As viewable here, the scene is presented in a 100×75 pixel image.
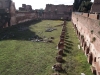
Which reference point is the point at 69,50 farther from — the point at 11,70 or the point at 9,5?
the point at 9,5

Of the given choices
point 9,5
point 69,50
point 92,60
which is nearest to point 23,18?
point 9,5

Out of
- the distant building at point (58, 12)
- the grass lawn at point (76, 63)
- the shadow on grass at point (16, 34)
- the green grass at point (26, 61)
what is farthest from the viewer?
the distant building at point (58, 12)

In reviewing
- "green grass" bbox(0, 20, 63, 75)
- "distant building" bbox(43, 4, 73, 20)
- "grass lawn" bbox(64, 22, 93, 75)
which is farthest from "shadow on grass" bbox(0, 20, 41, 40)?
"distant building" bbox(43, 4, 73, 20)

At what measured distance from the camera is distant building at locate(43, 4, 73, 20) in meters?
59.5

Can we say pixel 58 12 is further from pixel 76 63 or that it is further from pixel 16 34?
pixel 76 63

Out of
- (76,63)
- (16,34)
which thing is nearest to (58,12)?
(16,34)

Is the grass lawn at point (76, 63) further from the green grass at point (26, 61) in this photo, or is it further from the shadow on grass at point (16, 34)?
the shadow on grass at point (16, 34)

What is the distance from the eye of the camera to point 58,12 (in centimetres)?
6119

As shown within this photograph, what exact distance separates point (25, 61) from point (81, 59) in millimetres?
3702

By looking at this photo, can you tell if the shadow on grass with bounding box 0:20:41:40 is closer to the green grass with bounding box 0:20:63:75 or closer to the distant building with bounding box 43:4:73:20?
the green grass with bounding box 0:20:63:75

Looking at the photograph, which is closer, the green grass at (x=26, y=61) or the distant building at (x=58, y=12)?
the green grass at (x=26, y=61)

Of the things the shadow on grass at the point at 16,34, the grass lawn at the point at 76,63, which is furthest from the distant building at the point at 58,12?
the grass lawn at the point at 76,63

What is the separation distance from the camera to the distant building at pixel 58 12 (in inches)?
2344

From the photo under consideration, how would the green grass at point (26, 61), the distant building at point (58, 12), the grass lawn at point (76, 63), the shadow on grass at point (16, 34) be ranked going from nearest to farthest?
the green grass at point (26, 61), the grass lawn at point (76, 63), the shadow on grass at point (16, 34), the distant building at point (58, 12)
